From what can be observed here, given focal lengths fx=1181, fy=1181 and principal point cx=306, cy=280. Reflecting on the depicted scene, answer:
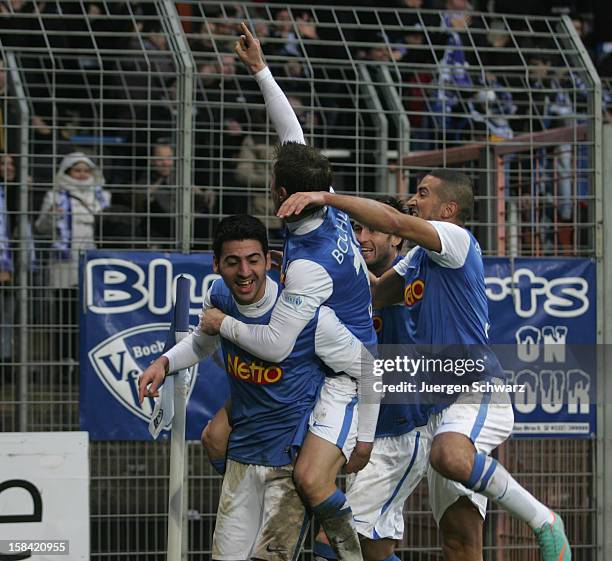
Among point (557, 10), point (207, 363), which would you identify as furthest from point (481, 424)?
point (557, 10)

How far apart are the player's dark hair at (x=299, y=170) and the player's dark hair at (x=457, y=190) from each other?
107 cm

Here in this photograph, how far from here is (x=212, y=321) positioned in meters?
5.66

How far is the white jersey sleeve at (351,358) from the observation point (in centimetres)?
561

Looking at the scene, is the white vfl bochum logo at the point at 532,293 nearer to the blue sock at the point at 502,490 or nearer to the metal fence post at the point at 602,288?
the metal fence post at the point at 602,288

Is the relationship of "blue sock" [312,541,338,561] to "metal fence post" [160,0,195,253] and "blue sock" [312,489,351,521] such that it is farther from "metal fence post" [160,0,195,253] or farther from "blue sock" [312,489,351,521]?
"metal fence post" [160,0,195,253]

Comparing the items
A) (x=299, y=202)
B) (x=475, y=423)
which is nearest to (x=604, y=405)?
(x=475, y=423)

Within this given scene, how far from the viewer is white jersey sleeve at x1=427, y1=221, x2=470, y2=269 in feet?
19.9

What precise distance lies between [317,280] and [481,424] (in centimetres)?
128

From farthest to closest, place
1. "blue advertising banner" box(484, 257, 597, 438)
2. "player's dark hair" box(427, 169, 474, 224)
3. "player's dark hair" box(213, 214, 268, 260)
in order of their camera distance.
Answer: "blue advertising banner" box(484, 257, 597, 438) < "player's dark hair" box(427, 169, 474, 224) < "player's dark hair" box(213, 214, 268, 260)

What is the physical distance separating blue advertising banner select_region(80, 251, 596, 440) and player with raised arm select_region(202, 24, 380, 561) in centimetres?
206

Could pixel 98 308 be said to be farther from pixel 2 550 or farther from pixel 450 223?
pixel 450 223

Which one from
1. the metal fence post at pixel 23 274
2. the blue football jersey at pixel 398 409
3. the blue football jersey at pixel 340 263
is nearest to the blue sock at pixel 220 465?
the blue football jersey at pixel 340 263

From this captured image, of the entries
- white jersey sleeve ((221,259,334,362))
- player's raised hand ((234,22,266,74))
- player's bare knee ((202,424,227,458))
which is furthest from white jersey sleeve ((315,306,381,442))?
player's raised hand ((234,22,266,74))

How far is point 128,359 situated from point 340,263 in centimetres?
250
